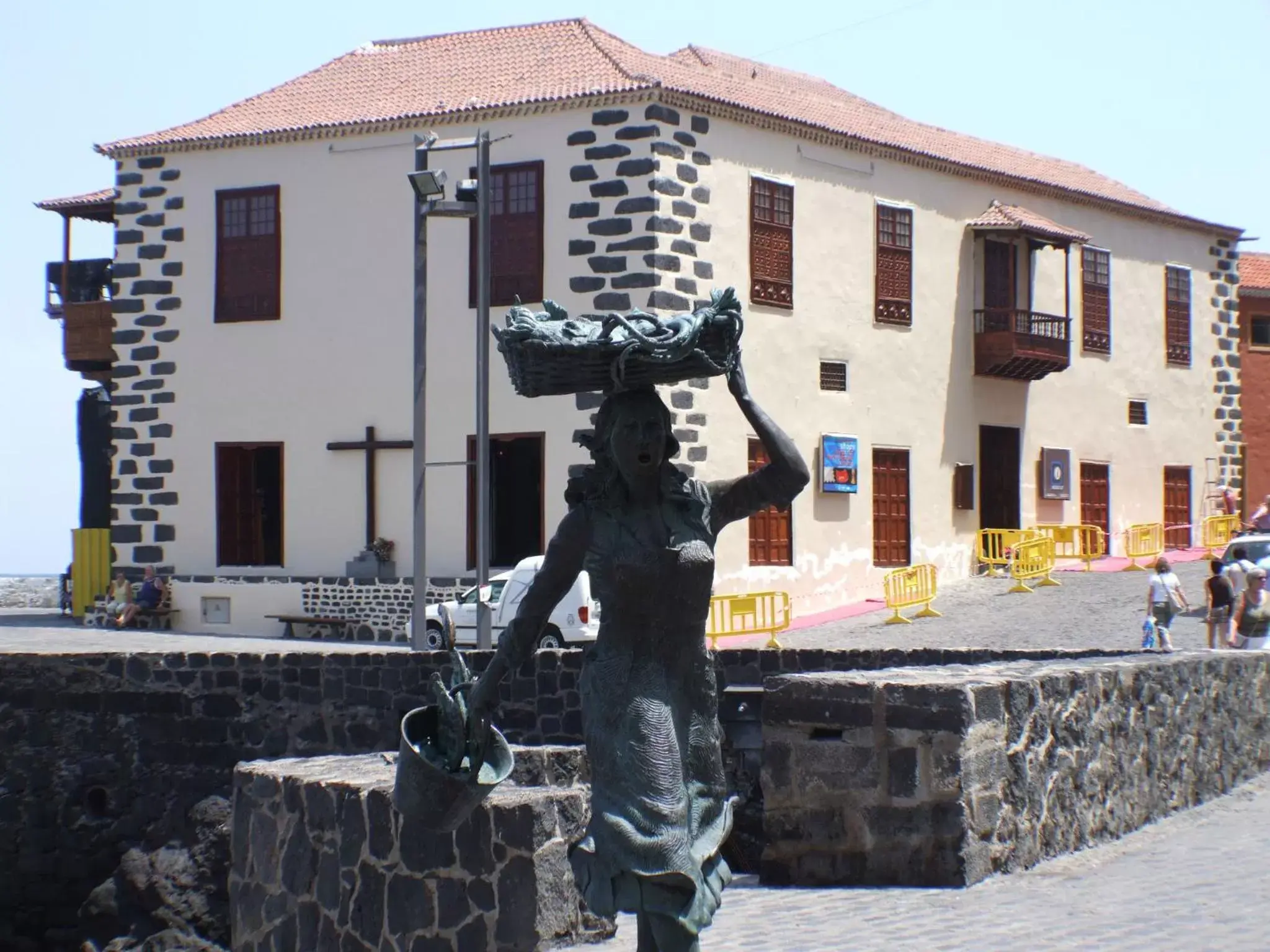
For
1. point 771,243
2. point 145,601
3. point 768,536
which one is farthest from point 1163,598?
point 145,601

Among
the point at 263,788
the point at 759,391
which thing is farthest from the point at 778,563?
the point at 263,788

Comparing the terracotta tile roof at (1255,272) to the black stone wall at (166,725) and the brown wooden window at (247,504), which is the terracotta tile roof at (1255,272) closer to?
the brown wooden window at (247,504)

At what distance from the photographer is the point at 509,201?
23.6 metres

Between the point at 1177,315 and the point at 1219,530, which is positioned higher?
the point at 1177,315

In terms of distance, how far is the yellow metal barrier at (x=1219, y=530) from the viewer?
94.4 feet

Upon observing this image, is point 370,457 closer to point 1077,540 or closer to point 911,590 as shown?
point 911,590

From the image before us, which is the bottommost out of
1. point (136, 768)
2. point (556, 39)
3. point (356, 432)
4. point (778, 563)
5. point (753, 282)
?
point (136, 768)

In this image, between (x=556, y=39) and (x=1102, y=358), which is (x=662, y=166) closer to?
(x=556, y=39)

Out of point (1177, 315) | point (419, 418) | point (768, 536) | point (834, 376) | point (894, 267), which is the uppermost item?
point (894, 267)

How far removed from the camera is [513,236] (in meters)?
23.5

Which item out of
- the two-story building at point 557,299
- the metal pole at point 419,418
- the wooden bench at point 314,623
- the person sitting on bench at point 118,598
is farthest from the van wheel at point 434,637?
the person sitting on bench at point 118,598

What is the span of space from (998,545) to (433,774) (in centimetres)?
2206

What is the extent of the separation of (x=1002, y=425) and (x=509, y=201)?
28.3 ft

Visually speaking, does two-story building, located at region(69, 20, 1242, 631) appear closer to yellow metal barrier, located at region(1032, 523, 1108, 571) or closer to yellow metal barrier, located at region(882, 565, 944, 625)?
yellow metal barrier, located at region(1032, 523, 1108, 571)
